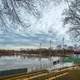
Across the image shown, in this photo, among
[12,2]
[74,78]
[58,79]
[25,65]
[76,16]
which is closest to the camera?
[12,2]

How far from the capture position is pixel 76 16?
14.8m

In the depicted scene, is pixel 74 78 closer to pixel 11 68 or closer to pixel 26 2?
pixel 11 68

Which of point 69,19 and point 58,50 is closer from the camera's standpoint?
point 69,19

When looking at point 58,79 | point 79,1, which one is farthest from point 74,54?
point 58,79

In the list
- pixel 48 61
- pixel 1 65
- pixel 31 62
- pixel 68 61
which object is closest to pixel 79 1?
pixel 1 65

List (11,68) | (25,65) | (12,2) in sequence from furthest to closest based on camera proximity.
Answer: (25,65), (11,68), (12,2)

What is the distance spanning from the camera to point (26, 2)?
340 inches

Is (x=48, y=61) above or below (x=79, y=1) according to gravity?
below

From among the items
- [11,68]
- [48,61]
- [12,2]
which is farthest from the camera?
[48,61]

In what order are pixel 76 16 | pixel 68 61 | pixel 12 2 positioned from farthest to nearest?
pixel 68 61 < pixel 76 16 < pixel 12 2

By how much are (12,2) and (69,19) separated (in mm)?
7363

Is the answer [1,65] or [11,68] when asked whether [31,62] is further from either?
[1,65]

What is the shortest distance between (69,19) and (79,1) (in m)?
1.41

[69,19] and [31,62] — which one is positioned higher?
[69,19]
